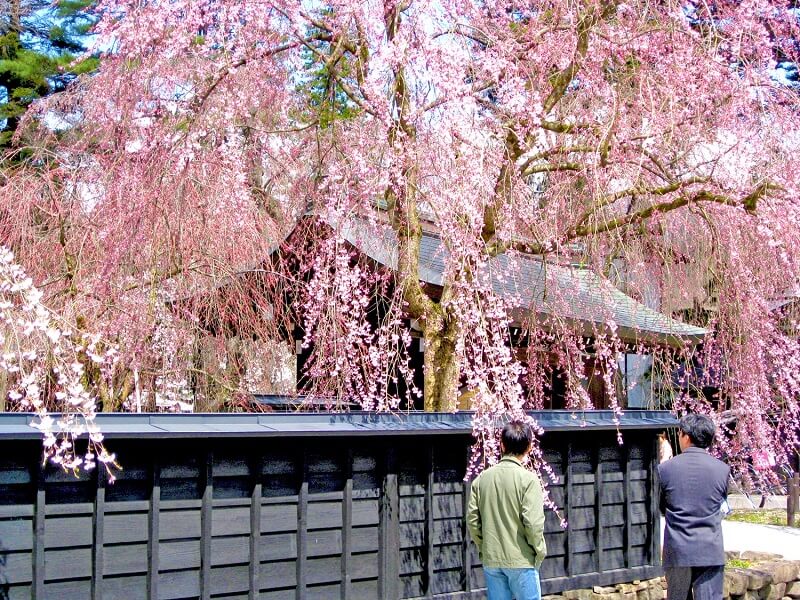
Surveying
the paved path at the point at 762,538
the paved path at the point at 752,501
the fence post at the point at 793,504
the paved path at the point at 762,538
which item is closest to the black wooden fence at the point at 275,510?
the paved path at the point at 762,538

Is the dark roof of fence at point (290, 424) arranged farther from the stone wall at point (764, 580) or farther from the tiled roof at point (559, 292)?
the stone wall at point (764, 580)

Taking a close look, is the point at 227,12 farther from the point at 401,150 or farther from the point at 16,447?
the point at 16,447

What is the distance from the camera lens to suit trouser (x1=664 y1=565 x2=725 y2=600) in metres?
4.91

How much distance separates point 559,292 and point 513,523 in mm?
3769

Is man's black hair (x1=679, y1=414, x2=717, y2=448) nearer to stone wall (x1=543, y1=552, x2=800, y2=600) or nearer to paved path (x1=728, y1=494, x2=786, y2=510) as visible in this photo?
stone wall (x1=543, y1=552, x2=800, y2=600)

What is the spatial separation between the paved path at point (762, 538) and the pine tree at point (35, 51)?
1180 cm

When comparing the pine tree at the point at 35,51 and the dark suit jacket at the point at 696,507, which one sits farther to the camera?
the pine tree at the point at 35,51

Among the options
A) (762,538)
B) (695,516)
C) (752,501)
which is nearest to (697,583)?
(695,516)

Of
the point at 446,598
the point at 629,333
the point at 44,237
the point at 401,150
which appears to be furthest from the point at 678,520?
the point at 44,237

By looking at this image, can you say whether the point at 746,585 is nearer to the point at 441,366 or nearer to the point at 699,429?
the point at 441,366

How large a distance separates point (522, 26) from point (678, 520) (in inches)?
159

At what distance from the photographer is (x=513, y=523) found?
4.43 m

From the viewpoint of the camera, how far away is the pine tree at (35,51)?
15.4 meters

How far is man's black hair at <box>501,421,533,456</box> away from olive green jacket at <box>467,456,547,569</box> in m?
0.05
